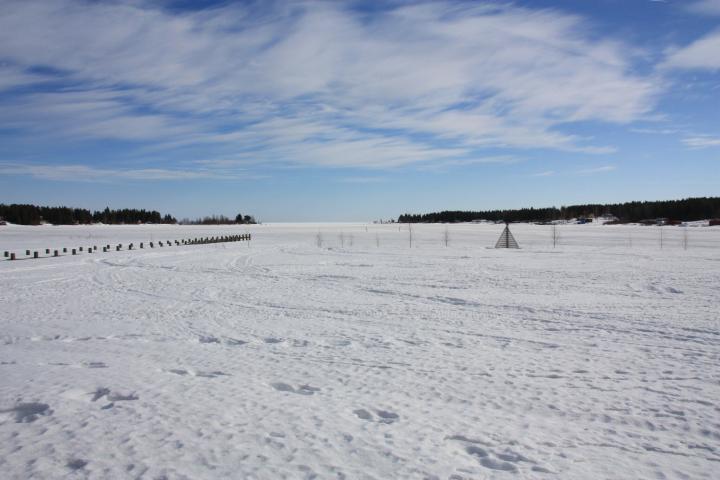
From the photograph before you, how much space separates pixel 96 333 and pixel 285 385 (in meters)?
4.60

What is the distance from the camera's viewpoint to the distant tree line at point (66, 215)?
11488 cm

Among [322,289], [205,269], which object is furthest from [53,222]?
[322,289]

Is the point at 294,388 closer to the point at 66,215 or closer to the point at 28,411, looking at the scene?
the point at 28,411

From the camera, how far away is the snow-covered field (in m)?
4.02

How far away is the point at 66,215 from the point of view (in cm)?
12569

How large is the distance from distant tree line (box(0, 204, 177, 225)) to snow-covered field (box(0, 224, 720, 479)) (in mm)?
124220

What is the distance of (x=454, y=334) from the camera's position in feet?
27.9

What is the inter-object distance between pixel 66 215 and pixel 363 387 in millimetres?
140879

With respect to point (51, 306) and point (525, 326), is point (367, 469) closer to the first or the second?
point (525, 326)

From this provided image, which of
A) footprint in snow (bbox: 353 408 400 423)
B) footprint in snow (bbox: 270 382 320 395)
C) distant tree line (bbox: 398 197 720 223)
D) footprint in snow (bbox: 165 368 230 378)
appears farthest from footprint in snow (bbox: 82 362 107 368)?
distant tree line (bbox: 398 197 720 223)

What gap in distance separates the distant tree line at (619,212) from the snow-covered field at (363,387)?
7404cm

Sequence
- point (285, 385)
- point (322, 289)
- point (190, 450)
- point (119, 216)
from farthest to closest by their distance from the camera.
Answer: point (119, 216) → point (322, 289) → point (285, 385) → point (190, 450)

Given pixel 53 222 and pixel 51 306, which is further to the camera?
pixel 53 222

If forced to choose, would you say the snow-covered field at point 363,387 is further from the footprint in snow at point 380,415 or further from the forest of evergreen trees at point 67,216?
the forest of evergreen trees at point 67,216
